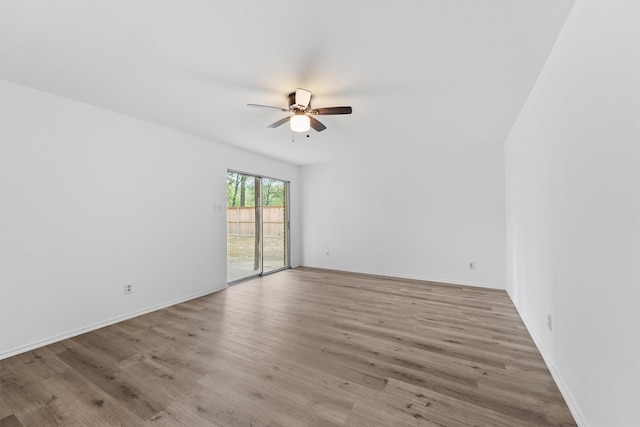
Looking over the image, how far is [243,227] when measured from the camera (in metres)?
4.80

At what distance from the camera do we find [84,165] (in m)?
2.72

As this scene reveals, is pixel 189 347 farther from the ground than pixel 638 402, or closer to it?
closer to it

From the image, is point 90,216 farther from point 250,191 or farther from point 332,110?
point 332,110

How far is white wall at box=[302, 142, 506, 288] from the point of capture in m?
4.22

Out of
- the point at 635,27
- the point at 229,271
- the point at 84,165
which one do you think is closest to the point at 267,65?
the point at 635,27

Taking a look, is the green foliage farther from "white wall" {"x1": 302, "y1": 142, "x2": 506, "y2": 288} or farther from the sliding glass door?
"white wall" {"x1": 302, "y1": 142, "x2": 506, "y2": 288}

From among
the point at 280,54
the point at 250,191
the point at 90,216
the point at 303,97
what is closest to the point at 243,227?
the point at 250,191

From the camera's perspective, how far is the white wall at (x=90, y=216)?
2285 millimetres

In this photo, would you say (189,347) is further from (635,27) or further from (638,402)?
(635,27)

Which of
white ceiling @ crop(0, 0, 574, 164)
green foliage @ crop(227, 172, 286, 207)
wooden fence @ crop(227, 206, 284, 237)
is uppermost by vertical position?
white ceiling @ crop(0, 0, 574, 164)

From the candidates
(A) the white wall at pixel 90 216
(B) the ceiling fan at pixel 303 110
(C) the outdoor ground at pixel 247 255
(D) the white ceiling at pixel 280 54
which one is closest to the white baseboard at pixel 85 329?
(A) the white wall at pixel 90 216

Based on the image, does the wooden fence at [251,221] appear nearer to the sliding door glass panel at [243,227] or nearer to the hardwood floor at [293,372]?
the sliding door glass panel at [243,227]

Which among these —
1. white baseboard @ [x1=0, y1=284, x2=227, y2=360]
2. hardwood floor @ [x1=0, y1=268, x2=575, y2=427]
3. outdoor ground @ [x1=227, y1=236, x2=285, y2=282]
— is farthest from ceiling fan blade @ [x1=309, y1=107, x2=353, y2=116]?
white baseboard @ [x1=0, y1=284, x2=227, y2=360]

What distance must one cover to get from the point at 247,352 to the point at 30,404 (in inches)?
55.2
